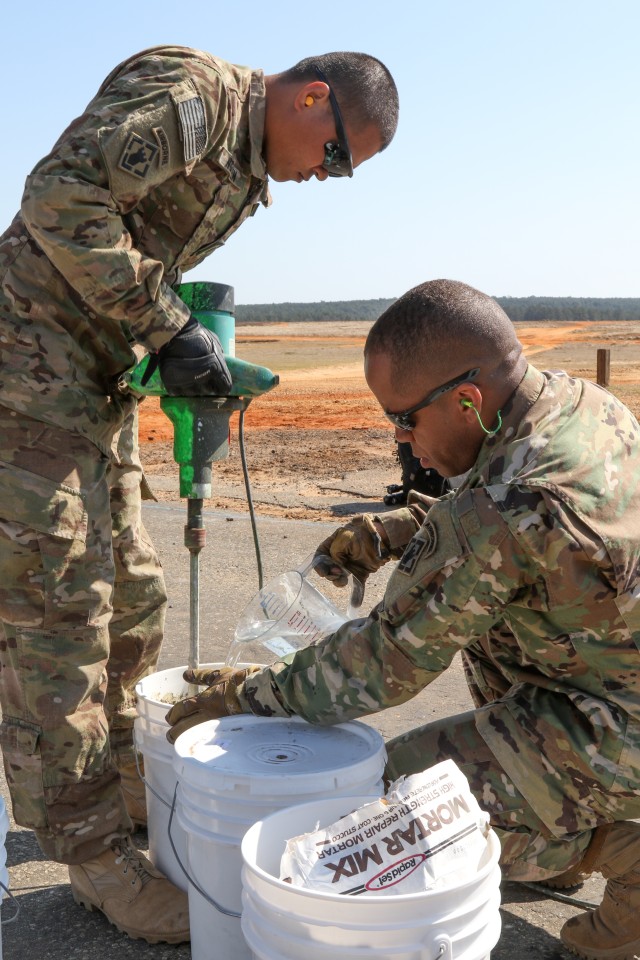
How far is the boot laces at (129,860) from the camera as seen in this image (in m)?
2.79

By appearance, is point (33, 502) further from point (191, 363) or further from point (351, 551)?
point (351, 551)

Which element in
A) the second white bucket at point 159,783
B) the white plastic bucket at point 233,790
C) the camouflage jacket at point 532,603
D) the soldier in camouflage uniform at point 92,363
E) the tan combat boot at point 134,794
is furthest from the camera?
the tan combat boot at point 134,794

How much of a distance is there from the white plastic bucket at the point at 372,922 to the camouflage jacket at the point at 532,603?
0.60 m

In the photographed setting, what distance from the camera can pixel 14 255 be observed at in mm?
2754

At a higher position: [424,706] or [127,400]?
[127,400]

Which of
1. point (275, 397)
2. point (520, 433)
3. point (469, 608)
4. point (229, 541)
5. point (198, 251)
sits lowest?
point (275, 397)

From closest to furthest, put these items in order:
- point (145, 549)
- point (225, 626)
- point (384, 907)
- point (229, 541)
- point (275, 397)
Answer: point (384, 907)
point (145, 549)
point (225, 626)
point (229, 541)
point (275, 397)

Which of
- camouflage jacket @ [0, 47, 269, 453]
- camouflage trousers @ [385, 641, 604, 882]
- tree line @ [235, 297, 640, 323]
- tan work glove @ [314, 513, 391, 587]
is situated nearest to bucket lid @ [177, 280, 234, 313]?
camouflage jacket @ [0, 47, 269, 453]

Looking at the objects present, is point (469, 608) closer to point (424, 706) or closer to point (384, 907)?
point (384, 907)

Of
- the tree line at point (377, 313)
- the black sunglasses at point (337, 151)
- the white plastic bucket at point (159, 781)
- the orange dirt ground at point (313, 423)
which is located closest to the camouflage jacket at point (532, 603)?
the white plastic bucket at point (159, 781)

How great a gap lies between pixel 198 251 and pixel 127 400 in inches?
19.7

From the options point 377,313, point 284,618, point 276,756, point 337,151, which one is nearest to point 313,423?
point 284,618

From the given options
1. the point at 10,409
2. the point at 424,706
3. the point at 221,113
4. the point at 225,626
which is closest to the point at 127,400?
the point at 10,409

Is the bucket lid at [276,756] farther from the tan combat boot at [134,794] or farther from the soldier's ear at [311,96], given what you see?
the soldier's ear at [311,96]
